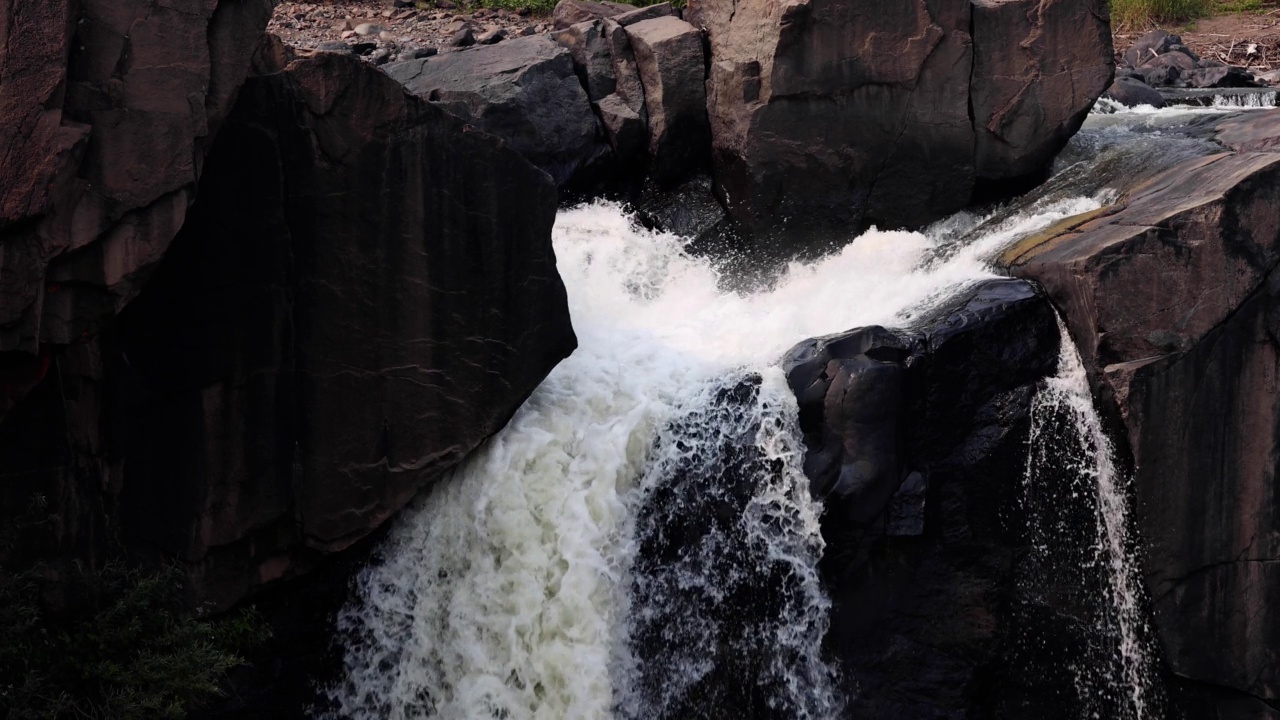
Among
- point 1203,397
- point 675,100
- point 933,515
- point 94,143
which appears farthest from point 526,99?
point 1203,397

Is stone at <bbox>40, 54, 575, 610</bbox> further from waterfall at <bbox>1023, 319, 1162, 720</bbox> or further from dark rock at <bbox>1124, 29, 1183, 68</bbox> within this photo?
dark rock at <bbox>1124, 29, 1183, 68</bbox>

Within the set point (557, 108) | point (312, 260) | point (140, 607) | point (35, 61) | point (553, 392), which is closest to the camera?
point (35, 61)

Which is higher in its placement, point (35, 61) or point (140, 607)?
point (35, 61)

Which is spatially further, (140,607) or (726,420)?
(726,420)

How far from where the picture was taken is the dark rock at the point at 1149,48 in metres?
13.6

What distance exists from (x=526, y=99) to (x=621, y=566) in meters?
4.13

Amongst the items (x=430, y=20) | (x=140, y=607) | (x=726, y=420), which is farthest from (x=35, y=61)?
(x=430, y=20)

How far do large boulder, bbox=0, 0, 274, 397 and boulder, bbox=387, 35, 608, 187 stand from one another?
11.1ft

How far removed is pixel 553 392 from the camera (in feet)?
22.7

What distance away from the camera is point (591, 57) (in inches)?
372

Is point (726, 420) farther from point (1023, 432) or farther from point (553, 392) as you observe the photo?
point (1023, 432)

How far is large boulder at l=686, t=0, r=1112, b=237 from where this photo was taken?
858 centimetres

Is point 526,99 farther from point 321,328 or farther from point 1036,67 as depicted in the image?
point 1036,67

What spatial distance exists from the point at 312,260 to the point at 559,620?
2.29 m
